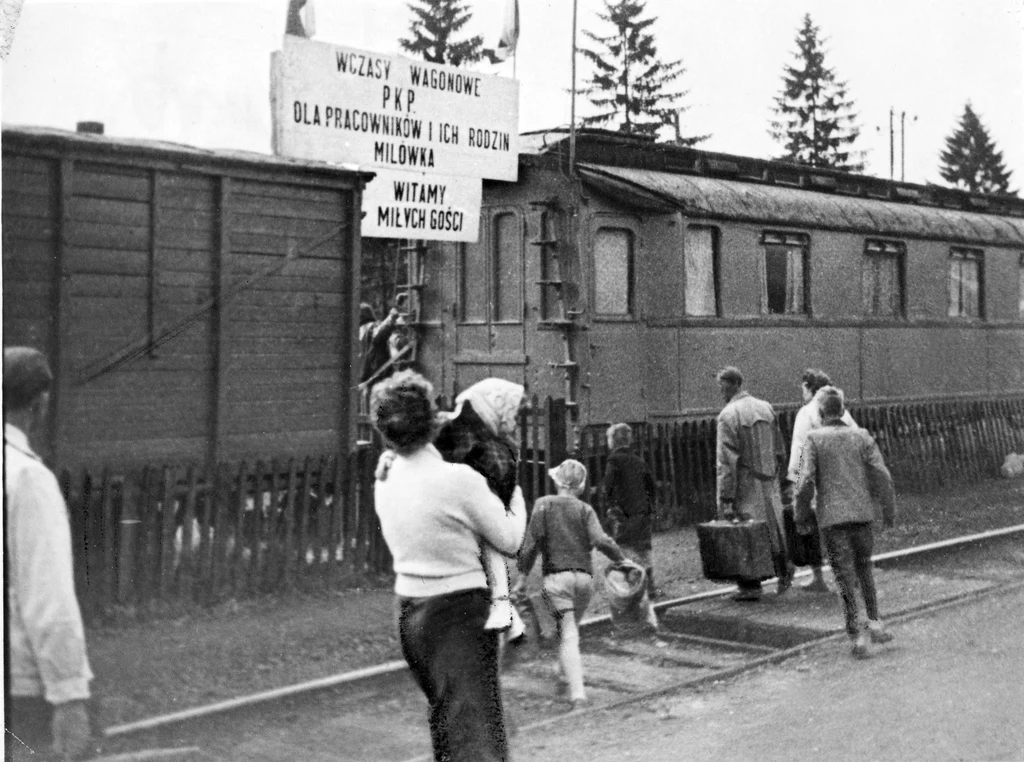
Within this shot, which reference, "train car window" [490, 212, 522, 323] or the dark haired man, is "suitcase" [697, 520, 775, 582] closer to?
the dark haired man

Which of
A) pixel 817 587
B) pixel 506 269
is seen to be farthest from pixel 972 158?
pixel 506 269

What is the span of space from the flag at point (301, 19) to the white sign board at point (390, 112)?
0.05 meters

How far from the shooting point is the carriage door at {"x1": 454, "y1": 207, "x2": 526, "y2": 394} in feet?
44.4

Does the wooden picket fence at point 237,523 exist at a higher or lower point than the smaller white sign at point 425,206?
lower

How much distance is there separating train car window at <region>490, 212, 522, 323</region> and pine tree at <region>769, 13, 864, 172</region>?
3374 millimetres

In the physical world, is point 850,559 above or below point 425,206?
below

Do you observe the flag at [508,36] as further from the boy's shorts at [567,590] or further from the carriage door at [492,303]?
the carriage door at [492,303]

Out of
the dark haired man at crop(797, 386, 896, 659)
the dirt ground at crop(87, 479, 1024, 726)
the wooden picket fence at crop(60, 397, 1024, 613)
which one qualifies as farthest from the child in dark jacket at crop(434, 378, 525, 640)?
the dark haired man at crop(797, 386, 896, 659)

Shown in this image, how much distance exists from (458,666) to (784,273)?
1094 centimetres

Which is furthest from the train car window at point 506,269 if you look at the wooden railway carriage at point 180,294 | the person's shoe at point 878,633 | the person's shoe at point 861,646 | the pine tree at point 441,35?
the person's shoe at point 861,646

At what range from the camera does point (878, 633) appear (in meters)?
7.55

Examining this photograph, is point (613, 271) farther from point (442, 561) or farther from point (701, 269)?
point (442, 561)

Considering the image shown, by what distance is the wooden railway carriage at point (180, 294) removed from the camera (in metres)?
6.20

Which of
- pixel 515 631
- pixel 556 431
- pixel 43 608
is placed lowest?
pixel 515 631
